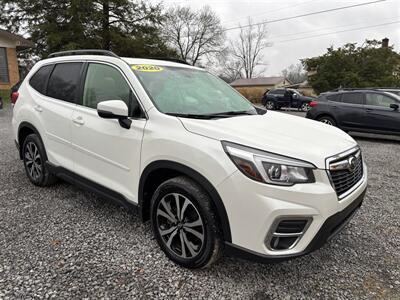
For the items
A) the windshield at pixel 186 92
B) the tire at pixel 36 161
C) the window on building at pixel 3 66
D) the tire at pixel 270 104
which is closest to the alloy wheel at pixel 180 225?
the windshield at pixel 186 92

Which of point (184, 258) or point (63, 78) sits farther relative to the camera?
point (63, 78)

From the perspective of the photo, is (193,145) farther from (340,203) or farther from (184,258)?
(340,203)

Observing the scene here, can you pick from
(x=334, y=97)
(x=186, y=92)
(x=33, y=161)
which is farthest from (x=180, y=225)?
(x=334, y=97)

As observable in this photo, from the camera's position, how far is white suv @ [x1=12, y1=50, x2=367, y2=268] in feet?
6.81

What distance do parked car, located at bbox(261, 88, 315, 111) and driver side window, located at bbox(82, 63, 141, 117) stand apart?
20234 mm

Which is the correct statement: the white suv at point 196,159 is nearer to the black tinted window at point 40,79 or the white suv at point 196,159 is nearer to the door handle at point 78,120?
the door handle at point 78,120

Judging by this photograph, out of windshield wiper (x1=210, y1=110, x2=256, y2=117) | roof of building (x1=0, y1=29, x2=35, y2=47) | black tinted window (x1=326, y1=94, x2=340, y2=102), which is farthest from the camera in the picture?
roof of building (x1=0, y1=29, x2=35, y2=47)

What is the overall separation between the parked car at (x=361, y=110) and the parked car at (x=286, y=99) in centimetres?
1225

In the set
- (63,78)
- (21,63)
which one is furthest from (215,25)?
(63,78)

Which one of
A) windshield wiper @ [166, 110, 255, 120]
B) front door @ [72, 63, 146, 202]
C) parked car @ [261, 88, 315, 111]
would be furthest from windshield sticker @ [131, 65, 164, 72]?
parked car @ [261, 88, 315, 111]

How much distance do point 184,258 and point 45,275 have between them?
3.66ft

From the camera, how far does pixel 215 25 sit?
51750mm

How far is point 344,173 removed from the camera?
7.61 feet

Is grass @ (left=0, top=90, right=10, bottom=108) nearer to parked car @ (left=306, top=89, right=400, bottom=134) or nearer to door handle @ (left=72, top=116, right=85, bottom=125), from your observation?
parked car @ (left=306, top=89, right=400, bottom=134)
